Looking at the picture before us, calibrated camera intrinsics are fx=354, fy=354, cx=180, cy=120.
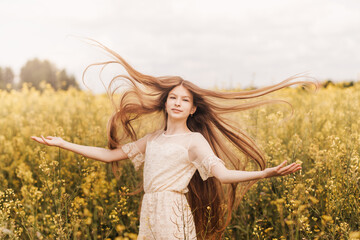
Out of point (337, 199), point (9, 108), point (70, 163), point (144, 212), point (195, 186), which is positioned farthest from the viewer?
point (9, 108)

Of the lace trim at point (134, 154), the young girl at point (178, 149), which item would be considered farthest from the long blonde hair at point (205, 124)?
the lace trim at point (134, 154)

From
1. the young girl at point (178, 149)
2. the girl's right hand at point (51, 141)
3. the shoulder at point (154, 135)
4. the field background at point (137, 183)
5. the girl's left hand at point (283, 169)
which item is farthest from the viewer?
the shoulder at point (154, 135)

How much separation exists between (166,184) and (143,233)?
34 cm

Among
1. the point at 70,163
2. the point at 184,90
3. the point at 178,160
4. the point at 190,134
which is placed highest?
the point at 184,90

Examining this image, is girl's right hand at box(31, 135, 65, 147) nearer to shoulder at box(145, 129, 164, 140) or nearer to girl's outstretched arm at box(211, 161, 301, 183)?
shoulder at box(145, 129, 164, 140)

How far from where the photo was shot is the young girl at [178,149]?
7.22 feet

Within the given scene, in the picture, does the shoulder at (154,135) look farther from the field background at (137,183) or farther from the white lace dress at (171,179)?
the field background at (137,183)

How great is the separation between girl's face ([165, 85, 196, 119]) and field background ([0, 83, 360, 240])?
1.85ft

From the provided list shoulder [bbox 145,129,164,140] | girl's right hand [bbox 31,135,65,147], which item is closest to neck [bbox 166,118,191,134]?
shoulder [bbox 145,129,164,140]

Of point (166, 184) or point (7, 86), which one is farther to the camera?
point (7, 86)

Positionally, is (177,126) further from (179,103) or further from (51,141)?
(51,141)

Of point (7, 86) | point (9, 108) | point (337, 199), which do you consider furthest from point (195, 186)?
point (7, 86)

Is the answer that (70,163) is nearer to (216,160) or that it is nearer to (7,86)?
(216,160)

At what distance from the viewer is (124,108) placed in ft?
8.63
